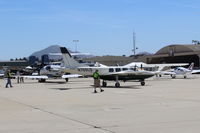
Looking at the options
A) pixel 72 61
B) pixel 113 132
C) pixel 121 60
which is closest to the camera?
pixel 113 132

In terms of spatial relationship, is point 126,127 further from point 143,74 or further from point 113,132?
point 143,74

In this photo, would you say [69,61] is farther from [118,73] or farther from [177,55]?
[177,55]

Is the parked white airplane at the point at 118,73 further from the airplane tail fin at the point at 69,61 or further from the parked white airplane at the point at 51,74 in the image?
the parked white airplane at the point at 51,74

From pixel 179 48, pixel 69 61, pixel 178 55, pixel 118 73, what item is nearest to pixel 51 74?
pixel 69 61

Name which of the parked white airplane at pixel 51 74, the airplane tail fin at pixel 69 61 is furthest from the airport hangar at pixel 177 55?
the airplane tail fin at pixel 69 61

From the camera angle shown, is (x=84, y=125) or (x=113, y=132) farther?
(x=84, y=125)

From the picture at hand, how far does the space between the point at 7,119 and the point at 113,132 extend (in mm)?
4508

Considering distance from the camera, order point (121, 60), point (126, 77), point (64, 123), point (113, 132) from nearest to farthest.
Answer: point (113, 132)
point (64, 123)
point (126, 77)
point (121, 60)

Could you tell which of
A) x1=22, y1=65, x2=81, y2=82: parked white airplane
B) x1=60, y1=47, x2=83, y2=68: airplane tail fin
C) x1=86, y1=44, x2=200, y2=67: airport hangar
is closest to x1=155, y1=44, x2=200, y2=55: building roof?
x1=86, y1=44, x2=200, y2=67: airport hangar

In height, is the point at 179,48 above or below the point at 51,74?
above

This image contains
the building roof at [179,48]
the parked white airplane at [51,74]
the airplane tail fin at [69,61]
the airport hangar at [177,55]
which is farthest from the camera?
the building roof at [179,48]

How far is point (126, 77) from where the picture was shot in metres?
35.4

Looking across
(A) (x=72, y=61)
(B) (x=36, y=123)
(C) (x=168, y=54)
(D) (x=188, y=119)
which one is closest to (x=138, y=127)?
(D) (x=188, y=119)

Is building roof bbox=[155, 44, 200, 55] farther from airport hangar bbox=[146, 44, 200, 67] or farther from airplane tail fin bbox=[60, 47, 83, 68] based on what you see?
airplane tail fin bbox=[60, 47, 83, 68]
